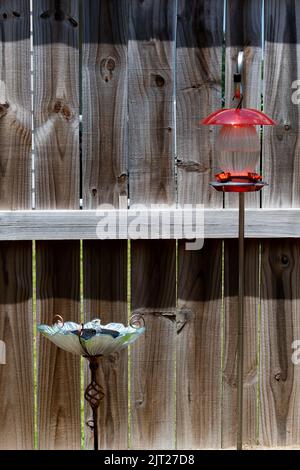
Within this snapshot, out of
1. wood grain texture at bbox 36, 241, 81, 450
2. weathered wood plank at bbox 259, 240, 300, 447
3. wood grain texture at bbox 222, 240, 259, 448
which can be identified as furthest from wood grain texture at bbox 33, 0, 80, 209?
weathered wood plank at bbox 259, 240, 300, 447

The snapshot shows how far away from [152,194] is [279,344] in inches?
31.9

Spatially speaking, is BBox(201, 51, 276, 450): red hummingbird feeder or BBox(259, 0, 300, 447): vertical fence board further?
BBox(259, 0, 300, 447): vertical fence board

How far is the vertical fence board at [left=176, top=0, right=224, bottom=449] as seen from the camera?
10.3ft

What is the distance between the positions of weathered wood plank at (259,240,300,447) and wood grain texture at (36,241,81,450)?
76 cm

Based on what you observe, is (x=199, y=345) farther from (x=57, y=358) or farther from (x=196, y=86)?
(x=196, y=86)

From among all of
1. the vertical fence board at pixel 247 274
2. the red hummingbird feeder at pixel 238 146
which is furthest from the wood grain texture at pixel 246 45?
the red hummingbird feeder at pixel 238 146

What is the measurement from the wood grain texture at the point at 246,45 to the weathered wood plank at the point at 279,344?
600mm

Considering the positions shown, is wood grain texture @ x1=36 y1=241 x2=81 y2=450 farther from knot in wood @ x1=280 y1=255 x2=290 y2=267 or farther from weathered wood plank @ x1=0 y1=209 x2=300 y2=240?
knot in wood @ x1=280 y1=255 x2=290 y2=267

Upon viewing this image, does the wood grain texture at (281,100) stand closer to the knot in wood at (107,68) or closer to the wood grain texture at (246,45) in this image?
the wood grain texture at (246,45)

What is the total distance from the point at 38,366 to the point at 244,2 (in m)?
1.66

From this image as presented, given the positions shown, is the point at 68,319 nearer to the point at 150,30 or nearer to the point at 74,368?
the point at 74,368

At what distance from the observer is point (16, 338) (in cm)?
322

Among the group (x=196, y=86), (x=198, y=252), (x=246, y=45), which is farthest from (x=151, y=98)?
(x=198, y=252)

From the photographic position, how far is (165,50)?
3.14 metres
